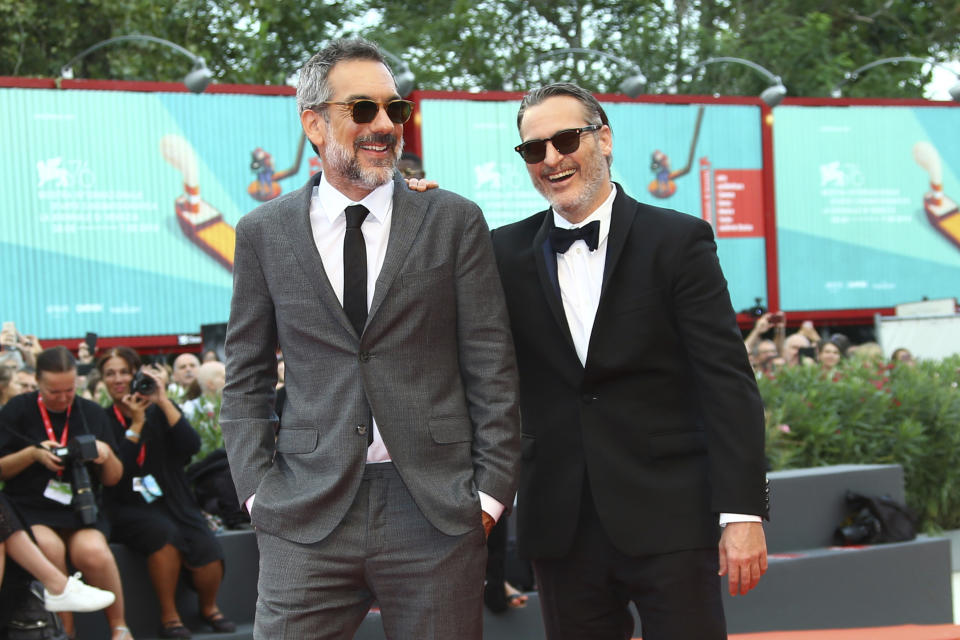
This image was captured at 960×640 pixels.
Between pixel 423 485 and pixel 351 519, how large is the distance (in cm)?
17

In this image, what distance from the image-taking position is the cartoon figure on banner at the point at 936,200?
1848cm

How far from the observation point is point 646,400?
289 centimetres

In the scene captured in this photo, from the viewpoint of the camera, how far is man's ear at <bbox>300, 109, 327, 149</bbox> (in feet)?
9.34

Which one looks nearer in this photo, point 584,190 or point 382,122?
point 382,122

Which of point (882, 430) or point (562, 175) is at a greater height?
point (562, 175)

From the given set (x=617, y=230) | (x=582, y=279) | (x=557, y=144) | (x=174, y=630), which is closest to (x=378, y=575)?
(x=582, y=279)

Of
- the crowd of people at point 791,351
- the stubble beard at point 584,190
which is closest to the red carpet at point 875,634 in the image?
the stubble beard at point 584,190

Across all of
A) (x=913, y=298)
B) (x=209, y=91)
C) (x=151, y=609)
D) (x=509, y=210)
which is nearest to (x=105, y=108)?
(x=209, y=91)

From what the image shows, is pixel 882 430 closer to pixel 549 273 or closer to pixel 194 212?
pixel 549 273

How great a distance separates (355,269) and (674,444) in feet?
2.84

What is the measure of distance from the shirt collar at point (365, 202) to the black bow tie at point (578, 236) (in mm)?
427

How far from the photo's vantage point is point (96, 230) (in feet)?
46.8

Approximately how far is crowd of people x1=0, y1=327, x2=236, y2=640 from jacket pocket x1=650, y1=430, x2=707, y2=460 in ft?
10.1

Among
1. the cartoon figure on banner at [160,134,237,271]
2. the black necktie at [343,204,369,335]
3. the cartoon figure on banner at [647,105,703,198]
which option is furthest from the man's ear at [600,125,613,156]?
the cartoon figure on banner at [647,105,703,198]
